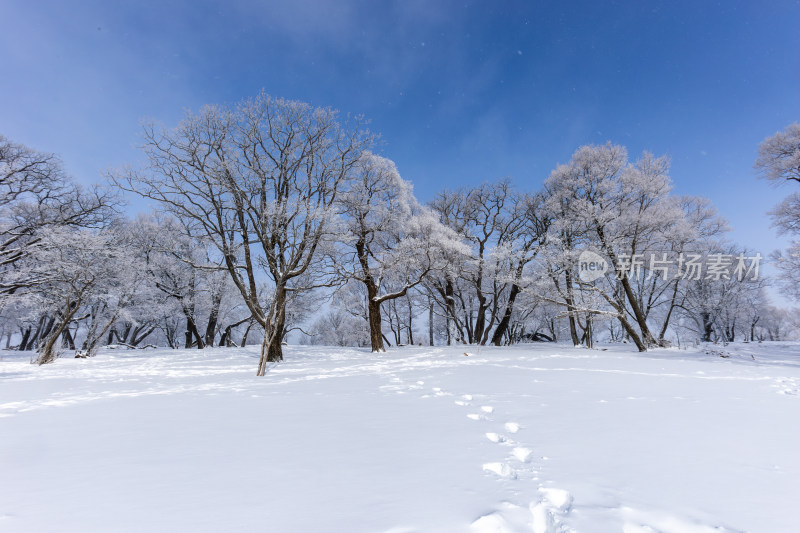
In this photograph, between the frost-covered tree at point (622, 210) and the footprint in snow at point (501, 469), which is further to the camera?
the frost-covered tree at point (622, 210)

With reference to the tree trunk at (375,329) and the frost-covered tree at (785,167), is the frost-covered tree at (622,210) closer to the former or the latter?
the frost-covered tree at (785,167)

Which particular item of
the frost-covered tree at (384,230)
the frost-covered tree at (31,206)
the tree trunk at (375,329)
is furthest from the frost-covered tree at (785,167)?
the frost-covered tree at (31,206)

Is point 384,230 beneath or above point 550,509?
above

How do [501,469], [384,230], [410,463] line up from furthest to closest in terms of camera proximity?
[384,230]
[410,463]
[501,469]

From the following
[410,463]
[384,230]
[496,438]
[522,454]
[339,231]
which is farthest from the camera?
[384,230]

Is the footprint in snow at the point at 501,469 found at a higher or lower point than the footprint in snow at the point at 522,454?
higher

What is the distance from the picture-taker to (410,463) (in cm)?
262

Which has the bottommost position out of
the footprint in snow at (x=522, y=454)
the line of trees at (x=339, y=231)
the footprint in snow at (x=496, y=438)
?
the footprint in snow at (x=496, y=438)

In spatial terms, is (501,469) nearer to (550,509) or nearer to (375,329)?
(550,509)

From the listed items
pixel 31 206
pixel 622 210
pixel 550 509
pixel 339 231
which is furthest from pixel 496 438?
pixel 31 206

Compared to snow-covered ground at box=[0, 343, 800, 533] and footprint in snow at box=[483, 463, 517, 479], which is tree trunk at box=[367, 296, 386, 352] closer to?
snow-covered ground at box=[0, 343, 800, 533]

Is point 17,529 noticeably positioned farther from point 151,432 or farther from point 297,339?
point 297,339

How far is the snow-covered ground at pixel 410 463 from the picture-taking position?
184cm

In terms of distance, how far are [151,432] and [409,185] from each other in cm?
1509
